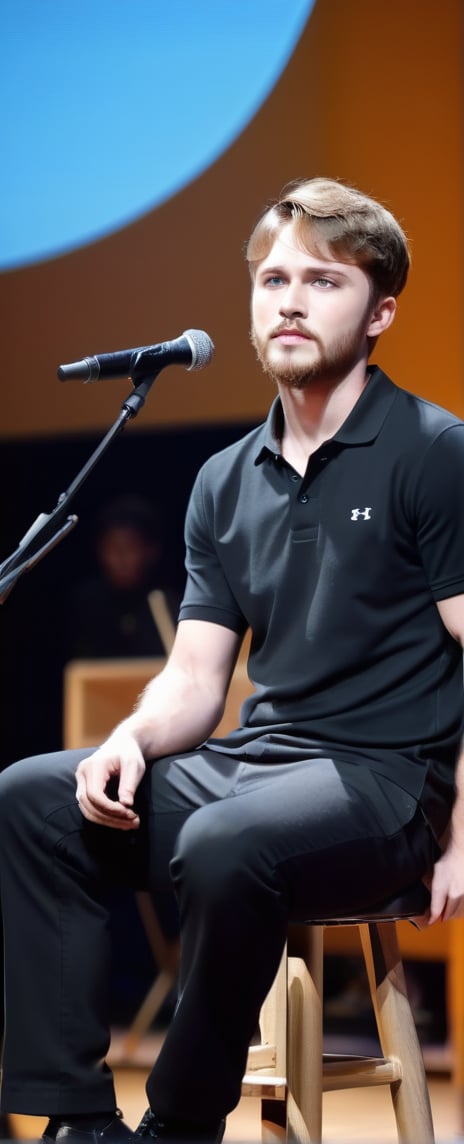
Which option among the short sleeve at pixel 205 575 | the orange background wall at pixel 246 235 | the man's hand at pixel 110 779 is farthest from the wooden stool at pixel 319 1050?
the orange background wall at pixel 246 235

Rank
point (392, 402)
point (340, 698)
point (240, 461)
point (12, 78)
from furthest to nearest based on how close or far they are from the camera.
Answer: point (12, 78)
point (240, 461)
point (392, 402)
point (340, 698)

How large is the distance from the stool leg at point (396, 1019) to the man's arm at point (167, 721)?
352 millimetres

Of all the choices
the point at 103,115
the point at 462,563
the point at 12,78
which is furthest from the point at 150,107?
the point at 462,563

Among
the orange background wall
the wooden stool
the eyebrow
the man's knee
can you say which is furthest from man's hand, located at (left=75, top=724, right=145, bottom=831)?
the orange background wall

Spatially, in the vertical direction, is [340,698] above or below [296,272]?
below

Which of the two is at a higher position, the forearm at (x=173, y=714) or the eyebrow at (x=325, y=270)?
the eyebrow at (x=325, y=270)

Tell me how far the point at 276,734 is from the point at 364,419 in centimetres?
40

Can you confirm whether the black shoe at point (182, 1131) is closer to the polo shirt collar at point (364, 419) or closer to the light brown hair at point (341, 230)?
the polo shirt collar at point (364, 419)

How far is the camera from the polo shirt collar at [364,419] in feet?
5.52

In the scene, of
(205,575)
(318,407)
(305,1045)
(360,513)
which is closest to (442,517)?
(360,513)

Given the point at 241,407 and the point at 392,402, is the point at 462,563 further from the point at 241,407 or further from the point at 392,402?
the point at 241,407

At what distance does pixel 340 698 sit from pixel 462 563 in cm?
21

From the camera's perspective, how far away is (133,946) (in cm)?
414

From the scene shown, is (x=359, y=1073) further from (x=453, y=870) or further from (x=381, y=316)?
(x=381, y=316)
